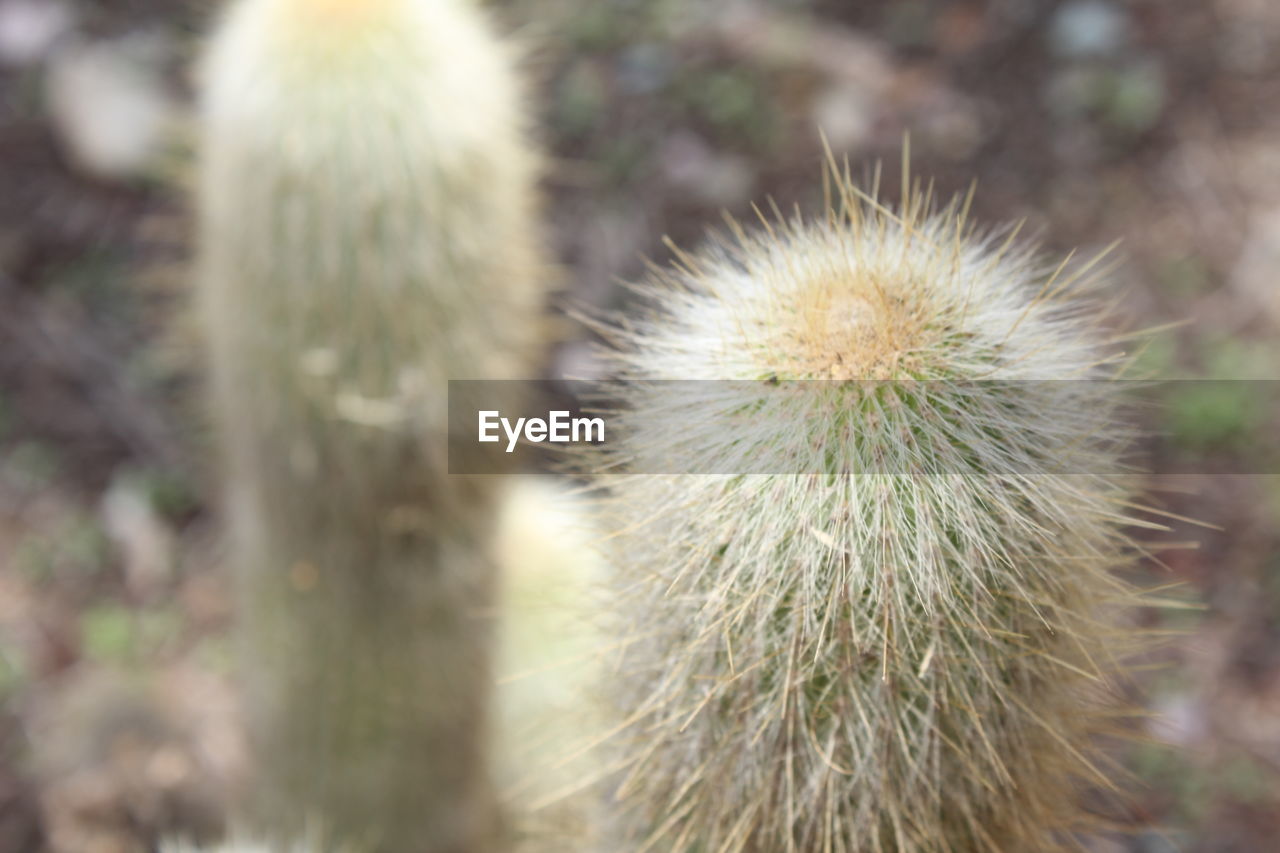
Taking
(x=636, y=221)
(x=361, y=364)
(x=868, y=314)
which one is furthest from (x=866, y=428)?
(x=636, y=221)

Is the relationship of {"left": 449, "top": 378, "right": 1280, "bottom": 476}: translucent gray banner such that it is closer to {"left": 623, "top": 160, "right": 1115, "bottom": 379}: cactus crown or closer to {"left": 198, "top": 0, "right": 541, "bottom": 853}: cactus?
{"left": 623, "top": 160, "right": 1115, "bottom": 379}: cactus crown

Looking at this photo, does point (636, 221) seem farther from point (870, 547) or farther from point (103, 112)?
point (870, 547)

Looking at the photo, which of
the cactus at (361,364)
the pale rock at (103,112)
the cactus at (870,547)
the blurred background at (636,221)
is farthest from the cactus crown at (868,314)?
the pale rock at (103,112)

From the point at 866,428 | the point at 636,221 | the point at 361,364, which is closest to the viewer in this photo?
the point at 866,428

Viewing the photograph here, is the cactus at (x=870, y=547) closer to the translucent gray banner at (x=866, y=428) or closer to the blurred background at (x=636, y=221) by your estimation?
the translucent gray banner at (x=866, y=428)

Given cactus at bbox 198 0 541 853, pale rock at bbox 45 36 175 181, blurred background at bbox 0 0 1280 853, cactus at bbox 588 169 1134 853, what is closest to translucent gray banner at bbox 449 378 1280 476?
cactus at bbox 588 169 1134 853

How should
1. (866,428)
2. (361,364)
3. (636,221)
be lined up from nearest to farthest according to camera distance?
(866,428) → (361,364) → (636,221)

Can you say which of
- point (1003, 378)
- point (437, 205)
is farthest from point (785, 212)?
point (1003, 378)
